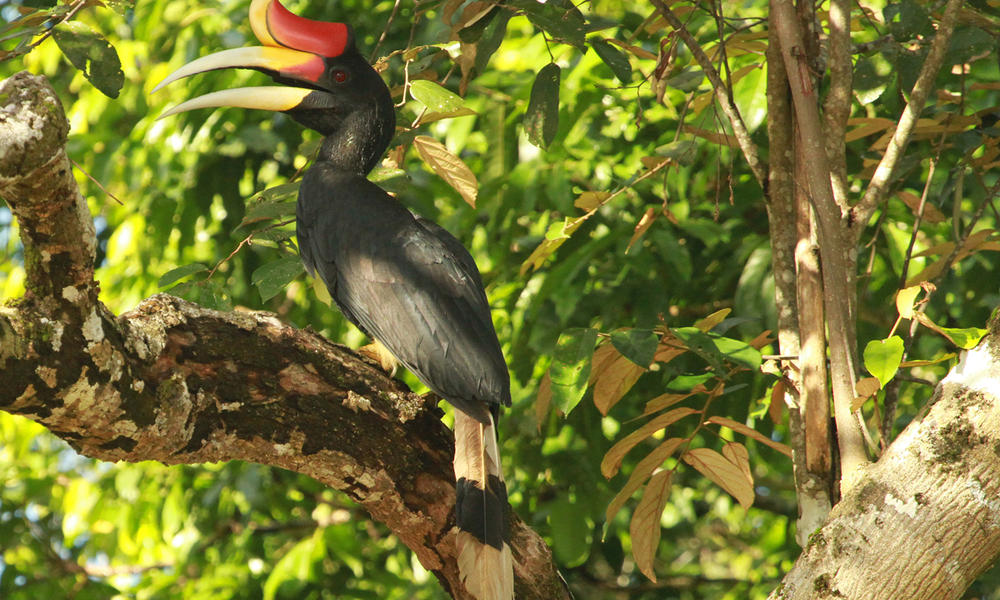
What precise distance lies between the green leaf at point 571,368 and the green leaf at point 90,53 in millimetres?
1214

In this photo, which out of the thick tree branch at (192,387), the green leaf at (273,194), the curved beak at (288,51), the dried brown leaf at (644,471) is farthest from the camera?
the curved beak at (288,51)

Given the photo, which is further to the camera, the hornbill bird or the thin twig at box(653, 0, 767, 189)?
the thin twig at box(653, 0, 767, 189)

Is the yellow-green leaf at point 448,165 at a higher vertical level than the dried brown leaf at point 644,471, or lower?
higher

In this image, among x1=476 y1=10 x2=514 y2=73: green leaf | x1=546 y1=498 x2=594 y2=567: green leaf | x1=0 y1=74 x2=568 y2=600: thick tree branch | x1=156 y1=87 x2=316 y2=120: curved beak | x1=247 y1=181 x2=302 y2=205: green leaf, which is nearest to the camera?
x1=0 y1=74 x2=568 y2=600: thick tree branch

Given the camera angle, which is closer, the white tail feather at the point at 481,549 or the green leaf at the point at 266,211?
the white tail feather at the point at 481,549

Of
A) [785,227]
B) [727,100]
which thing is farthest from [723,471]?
[727,100]

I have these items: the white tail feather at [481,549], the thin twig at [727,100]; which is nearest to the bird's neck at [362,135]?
the thin twig at [727,100]

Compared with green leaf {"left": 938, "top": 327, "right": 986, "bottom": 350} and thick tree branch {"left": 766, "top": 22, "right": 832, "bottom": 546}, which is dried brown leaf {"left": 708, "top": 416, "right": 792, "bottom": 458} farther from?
green leaf {"left": 938, "top": 327, "right": 986, "bottom": 350}

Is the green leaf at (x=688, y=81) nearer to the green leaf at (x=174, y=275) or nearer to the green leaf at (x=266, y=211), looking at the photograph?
the green leaf at (x=266, y=211)

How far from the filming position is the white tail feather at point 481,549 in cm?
221

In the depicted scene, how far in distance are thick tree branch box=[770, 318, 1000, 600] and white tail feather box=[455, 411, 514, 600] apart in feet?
2.04

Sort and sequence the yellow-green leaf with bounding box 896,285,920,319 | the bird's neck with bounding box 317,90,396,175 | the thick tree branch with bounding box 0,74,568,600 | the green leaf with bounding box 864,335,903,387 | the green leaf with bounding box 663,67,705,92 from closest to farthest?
the thick tree branch with bounding box 0,74,568,600
the green leaf with bounding box 864,335,903,387
the yellow-green leaf with bounding box 896,285,920,319
the green leaf with bounding box 663,67,705,92
the bird's neck with bounding box 317,90,396,175

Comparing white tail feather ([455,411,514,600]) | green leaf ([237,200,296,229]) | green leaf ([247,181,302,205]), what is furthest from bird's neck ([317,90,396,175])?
white tail feather ([455,411,514,600])

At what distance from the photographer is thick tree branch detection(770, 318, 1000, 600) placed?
1773 mm
